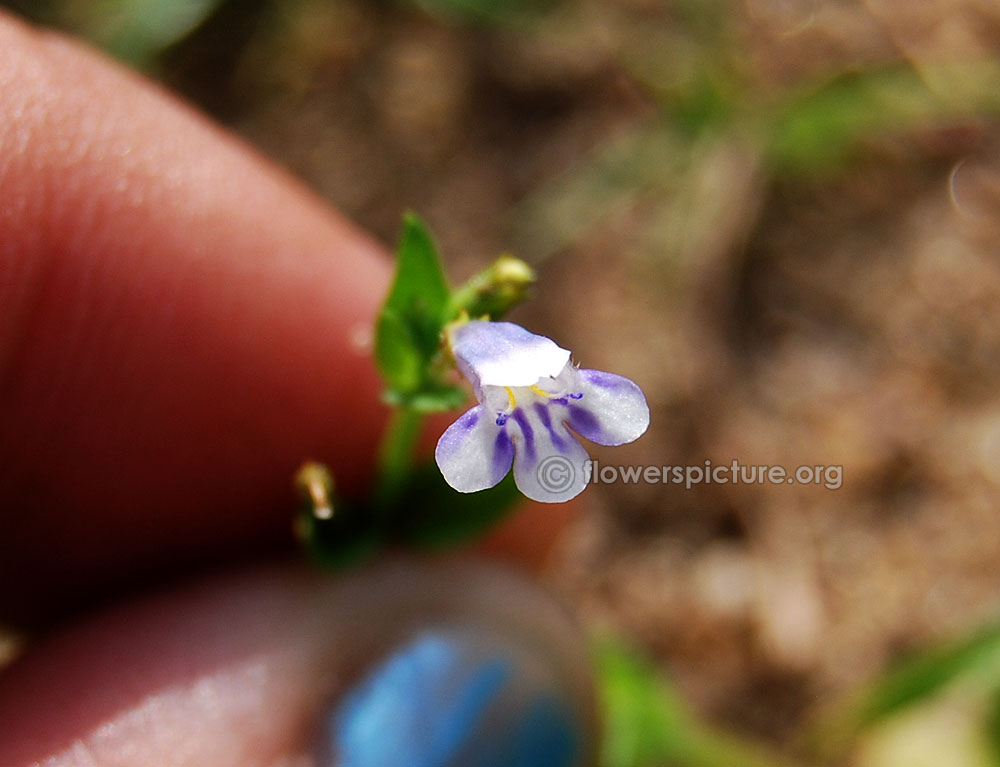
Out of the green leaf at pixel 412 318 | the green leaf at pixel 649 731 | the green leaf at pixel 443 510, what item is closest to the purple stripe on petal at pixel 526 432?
the green leaf at pixel 412 318

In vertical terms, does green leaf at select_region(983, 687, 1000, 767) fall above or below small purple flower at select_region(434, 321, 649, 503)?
above

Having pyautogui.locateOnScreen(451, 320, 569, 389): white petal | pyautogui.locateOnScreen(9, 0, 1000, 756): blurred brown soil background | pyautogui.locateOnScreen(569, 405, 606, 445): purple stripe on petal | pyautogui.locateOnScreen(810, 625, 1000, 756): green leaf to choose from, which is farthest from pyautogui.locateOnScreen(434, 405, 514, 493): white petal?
pyautogui.locateOnScreen(9, 0, 1000, 756): blurred brown soil background

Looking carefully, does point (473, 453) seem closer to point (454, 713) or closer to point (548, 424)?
point (548, 424)

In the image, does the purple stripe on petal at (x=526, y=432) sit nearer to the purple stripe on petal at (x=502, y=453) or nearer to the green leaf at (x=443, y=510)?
the purple stripe on petal at (x=502, y=453)

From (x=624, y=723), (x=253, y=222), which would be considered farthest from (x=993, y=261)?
(x=253, y=222)

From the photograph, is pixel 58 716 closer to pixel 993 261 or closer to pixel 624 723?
pixel 624 723

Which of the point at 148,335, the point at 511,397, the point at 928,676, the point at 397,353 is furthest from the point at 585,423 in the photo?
the point at 928,676

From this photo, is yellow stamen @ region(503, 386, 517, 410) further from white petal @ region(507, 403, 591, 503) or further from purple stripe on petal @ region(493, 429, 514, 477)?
purple stripe on petal @ region(493, 429, 514, 477)
